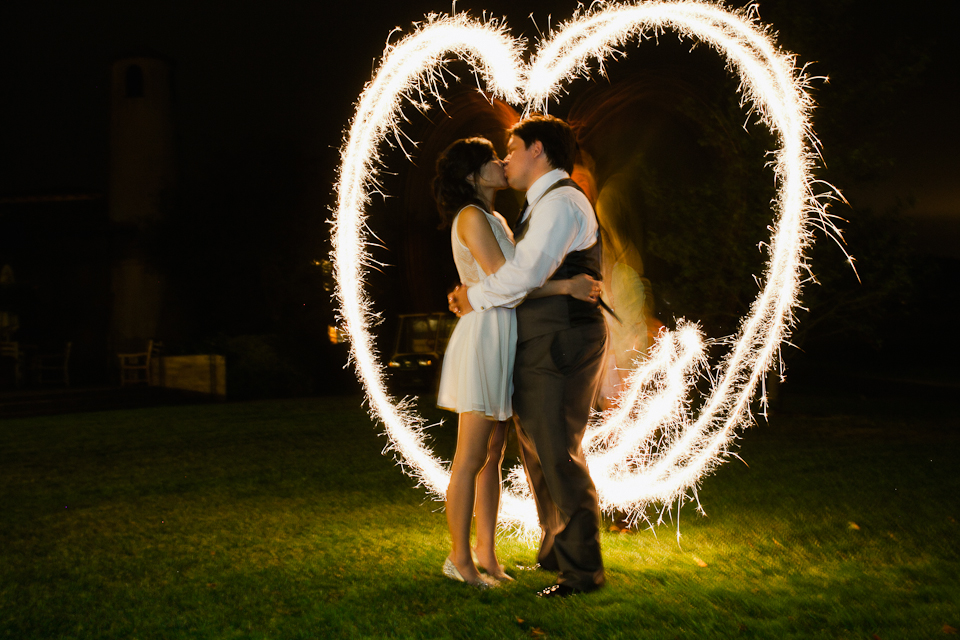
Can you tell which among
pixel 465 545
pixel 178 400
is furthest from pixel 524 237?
pixel 178 400

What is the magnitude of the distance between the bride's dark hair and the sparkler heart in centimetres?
137

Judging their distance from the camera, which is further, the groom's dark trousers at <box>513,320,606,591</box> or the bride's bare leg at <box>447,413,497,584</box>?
the bride's bare leg at <box>447,413,497,584</box>

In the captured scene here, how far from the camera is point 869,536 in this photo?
4906mm

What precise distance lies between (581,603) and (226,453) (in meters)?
6.30

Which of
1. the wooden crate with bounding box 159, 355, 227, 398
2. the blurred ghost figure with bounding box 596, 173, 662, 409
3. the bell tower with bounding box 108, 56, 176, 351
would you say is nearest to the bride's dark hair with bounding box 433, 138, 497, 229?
the blurred ghost figure with bounding box 596, 173, 662, 409

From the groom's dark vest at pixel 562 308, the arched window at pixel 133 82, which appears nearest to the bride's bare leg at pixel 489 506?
the groom's dark vest at pixel 562 308

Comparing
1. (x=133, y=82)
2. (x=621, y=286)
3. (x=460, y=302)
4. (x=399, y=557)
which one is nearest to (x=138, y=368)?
(x=133, y=82)

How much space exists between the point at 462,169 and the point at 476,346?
83 cm

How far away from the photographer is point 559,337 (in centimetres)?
367

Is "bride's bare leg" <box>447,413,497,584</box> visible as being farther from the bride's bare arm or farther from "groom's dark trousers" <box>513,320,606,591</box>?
the bride's bare arm

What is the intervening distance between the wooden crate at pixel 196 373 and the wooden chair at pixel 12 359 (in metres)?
3.07

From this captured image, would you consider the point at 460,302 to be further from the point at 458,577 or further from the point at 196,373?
the point at 196,373

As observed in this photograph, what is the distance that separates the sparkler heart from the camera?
5031 mm

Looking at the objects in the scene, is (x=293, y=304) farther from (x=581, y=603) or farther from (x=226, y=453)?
(x=581, y=603)
